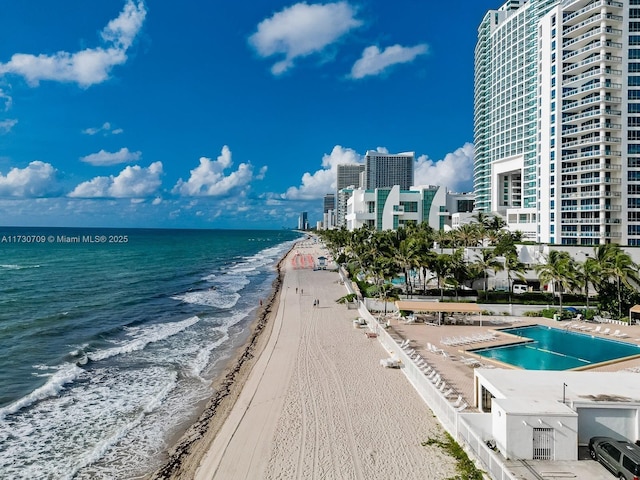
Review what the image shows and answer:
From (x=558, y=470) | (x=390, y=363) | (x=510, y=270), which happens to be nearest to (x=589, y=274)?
(x=510, y=270)

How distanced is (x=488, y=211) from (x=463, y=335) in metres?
61.1

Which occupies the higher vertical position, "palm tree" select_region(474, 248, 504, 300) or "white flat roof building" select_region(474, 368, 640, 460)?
"palm tree" select_region(474, 248, 504, 300)

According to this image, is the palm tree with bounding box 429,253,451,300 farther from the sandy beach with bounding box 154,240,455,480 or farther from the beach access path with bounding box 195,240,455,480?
the beach access path with bounding box 195,240,455,480

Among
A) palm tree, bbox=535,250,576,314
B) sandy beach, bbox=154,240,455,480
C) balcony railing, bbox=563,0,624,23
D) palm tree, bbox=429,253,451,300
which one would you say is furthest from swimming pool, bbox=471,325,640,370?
balcony railing, bbox=563,0,624,23

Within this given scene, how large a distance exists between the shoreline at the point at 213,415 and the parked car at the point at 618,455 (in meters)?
12.4

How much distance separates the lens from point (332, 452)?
15078 millimetres

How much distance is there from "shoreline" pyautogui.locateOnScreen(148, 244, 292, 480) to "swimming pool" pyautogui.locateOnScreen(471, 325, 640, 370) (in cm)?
1423

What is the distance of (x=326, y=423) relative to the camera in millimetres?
17250

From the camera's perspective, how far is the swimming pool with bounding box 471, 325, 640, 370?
24.8m

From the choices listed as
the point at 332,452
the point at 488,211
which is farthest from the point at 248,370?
the point at 488,211

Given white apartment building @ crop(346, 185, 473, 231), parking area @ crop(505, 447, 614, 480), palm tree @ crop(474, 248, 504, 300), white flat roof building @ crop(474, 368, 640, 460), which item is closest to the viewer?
parking area @ crop(505, 447, 614, 480)

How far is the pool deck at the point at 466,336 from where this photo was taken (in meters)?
21.9

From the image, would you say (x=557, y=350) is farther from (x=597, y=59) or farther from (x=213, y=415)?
(x=597, y=59)

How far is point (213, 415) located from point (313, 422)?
4.67 metres
